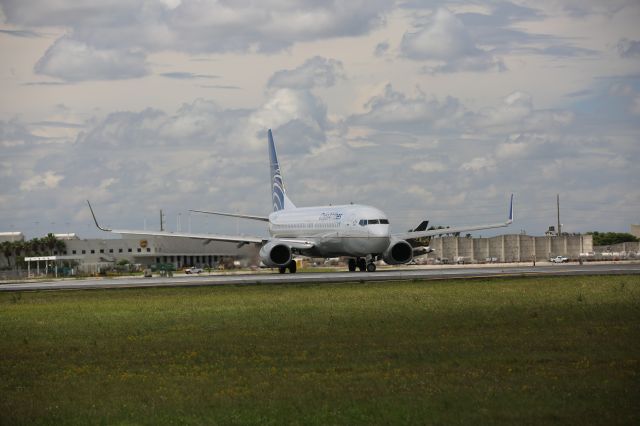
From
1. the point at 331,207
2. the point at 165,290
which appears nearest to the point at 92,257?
the point at 331,207

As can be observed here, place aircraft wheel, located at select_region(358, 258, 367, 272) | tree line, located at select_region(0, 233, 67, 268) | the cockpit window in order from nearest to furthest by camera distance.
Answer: the cockpit window → aircraft wheel, located at select_region(358, 258, 367, 272) → tree line, located at select_region(0, 233, 67, 268)

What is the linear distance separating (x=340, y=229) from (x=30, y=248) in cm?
10912

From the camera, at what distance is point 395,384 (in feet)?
59.1

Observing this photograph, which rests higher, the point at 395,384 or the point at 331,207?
the point at 331,207

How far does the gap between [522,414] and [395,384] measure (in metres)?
3.18

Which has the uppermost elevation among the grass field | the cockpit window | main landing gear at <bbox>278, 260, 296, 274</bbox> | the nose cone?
the cockpit window

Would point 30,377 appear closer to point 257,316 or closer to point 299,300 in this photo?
point 257,316

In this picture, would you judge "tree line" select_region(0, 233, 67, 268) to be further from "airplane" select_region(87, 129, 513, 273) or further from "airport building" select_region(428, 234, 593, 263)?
"airplane" select_region(87, 129, 513, 273)

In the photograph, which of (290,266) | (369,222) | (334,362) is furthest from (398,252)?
(334,362)

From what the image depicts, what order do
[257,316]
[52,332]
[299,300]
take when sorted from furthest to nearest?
[299,300], [257,316], [52,332]

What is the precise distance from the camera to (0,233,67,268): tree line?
16262 cm

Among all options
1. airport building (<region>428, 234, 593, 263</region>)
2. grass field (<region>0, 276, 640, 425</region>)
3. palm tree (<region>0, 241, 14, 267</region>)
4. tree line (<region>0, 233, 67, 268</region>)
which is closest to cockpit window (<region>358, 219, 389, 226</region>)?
grass field (<region>0, 276, 640, 425</region>)

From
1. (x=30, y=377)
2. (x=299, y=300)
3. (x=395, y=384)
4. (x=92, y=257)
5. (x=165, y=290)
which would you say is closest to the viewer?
(x=395, y=384)

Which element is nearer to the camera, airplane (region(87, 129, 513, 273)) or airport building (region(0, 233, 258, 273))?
airplane (region(87, 129, 513, 273))
